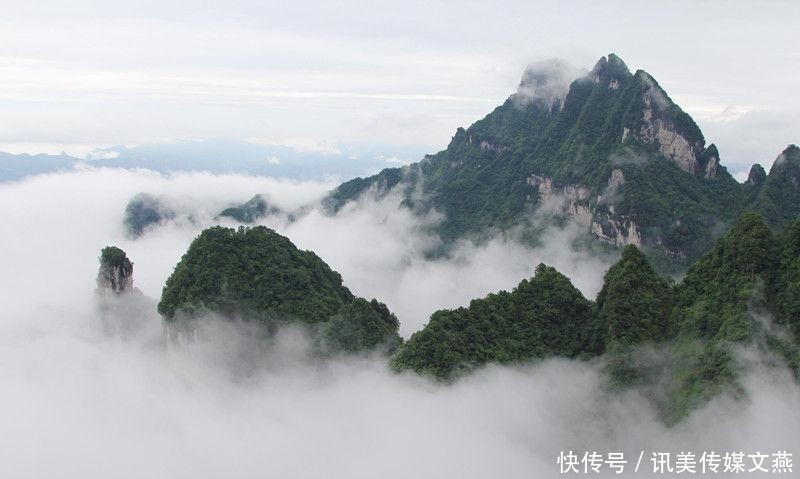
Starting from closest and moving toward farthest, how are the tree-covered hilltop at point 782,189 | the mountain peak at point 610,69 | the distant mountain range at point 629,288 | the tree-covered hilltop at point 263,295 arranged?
1. the distant mountain range at point 629,288
2. the tree-covered hilltop at point 263,295
3. the tree-covered hilltop at point 782,189
4. the mountain peak at point 610,69

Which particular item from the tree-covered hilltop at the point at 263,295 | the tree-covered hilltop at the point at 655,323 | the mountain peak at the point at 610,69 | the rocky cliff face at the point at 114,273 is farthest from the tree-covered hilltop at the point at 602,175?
the rocky cliff face at the point at 114,273

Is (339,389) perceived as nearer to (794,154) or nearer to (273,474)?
(273,474)

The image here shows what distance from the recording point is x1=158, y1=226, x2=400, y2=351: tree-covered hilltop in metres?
57.7

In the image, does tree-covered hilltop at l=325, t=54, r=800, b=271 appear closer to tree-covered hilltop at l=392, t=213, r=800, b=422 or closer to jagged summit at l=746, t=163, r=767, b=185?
jagged summit at l=746, t=163, r=767, b=185

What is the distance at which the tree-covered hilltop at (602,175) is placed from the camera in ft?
316

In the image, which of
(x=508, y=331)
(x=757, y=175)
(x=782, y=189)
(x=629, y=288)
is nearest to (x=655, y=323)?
(x=629, y=288)

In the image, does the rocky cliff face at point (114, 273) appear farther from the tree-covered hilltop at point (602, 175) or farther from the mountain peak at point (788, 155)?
the mountain peak at point (788, 155)

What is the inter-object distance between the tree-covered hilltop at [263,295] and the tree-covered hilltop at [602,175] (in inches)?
2011

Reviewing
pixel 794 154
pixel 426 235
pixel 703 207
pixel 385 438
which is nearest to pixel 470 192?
pixel 426 235

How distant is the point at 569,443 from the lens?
46.3 meters

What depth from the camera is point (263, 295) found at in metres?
→ 60.9

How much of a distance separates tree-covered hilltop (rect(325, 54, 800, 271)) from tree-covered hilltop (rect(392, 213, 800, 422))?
138ft

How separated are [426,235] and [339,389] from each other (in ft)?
254

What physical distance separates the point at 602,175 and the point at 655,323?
5609cm
